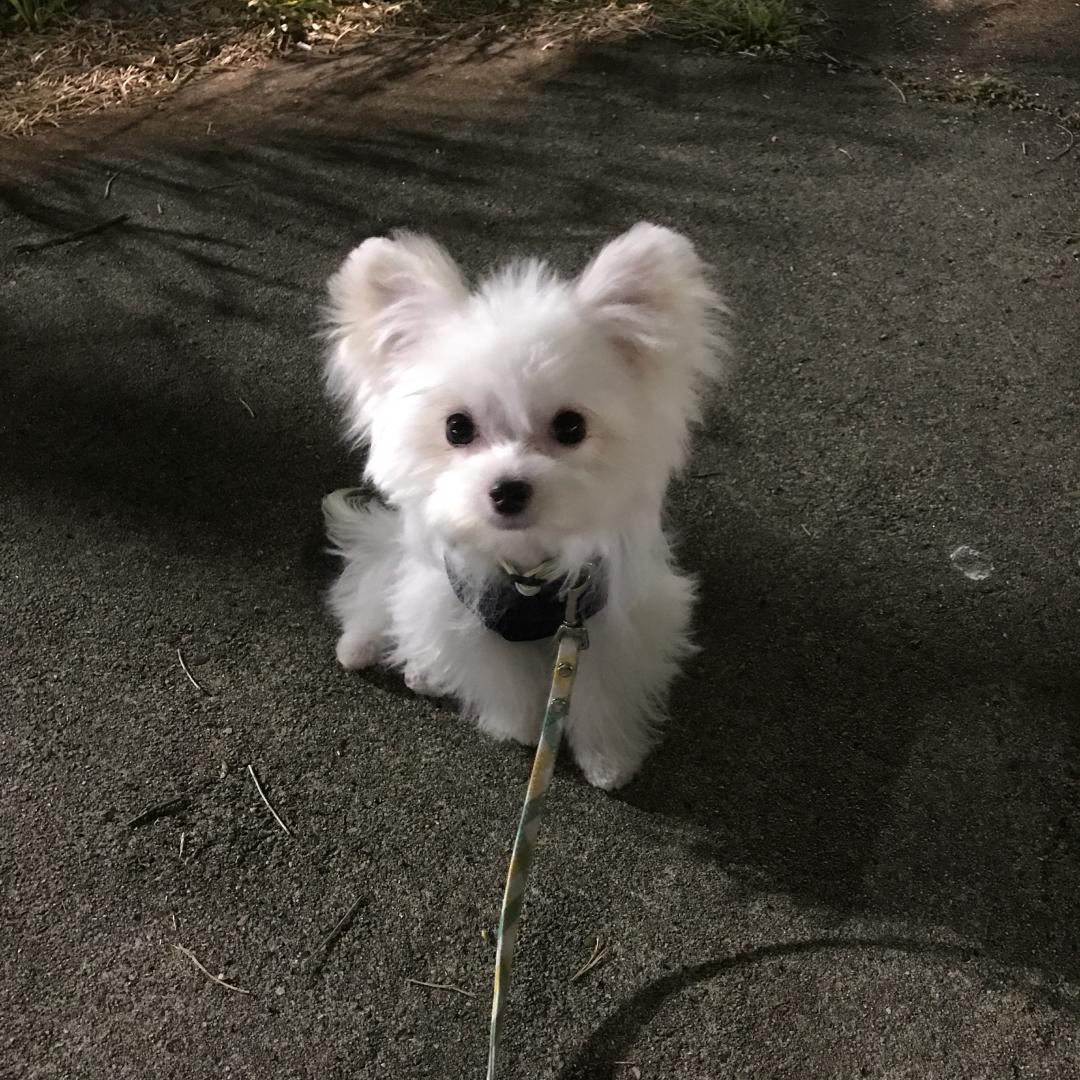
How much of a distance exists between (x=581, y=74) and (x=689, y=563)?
2.58 metres

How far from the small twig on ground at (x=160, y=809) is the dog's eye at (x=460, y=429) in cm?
115

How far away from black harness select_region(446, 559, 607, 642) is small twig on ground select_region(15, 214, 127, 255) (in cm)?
245

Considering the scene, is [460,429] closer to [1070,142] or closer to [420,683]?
[420,683]

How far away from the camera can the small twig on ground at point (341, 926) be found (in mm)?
1840

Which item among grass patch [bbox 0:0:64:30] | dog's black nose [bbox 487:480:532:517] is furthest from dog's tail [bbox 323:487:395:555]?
grass patch [bbox 0:0:64:30]

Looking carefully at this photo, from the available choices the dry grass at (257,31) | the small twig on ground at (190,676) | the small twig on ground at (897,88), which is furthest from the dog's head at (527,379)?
the dry grass at (257,31)

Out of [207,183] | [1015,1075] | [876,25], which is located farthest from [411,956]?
[876,25]

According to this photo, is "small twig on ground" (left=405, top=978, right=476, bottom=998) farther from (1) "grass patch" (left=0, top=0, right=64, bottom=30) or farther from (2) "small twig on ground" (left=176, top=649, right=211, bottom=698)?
(1) "grass patch" (left=0, top=0, right=64, bottom=30)

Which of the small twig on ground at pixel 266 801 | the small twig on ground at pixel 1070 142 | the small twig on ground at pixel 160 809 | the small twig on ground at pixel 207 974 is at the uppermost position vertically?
the small twig on ground at pixel 1070 142

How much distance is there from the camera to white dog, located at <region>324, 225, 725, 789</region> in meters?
1.39

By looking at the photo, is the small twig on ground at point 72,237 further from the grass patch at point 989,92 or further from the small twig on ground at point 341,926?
the grass patch at point 989,92

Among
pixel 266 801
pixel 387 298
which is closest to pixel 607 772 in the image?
pixel 266 801

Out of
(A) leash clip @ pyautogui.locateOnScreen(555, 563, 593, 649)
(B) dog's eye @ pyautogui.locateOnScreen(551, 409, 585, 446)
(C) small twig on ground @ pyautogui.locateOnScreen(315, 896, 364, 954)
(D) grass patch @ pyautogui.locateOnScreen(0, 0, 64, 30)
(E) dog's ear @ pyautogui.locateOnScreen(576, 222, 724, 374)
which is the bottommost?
(C) small twig on ground @ pyautogui.locateOnScreen(315, 896, 364, 954)

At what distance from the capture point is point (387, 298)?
4.92 feet
